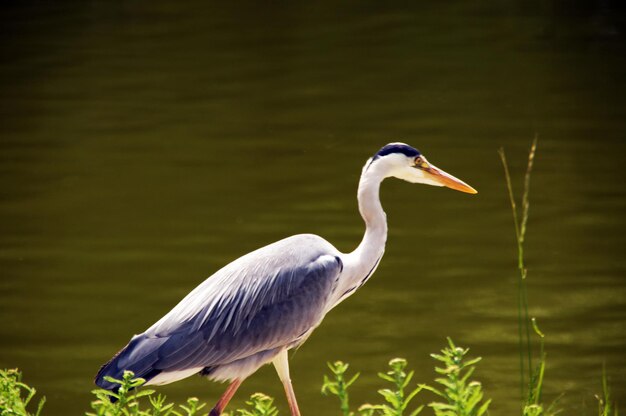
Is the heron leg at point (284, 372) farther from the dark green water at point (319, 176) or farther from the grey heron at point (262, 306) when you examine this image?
the dark green water at point (319, 176)

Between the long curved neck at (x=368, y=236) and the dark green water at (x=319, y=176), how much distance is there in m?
1.27

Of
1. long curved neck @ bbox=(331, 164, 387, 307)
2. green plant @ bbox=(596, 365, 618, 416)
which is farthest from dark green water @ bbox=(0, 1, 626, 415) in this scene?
long curved neck @ bbox=(331, 164, 387, 307)

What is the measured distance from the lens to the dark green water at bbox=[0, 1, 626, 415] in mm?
7379

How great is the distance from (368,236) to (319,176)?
4.64 meters

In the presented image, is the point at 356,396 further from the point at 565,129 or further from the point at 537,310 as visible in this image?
the point at 565,129

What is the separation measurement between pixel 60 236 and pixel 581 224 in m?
3.76

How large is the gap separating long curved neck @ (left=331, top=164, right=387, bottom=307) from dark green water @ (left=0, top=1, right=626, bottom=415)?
1269mm

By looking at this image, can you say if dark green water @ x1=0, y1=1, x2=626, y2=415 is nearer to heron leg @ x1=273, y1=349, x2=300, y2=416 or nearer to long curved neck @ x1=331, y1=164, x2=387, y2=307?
heron leg @ x1=273, y1=349, x2=300, y2=416

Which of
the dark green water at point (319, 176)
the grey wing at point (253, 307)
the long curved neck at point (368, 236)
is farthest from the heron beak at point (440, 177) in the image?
the dark green water at point (319, 176)

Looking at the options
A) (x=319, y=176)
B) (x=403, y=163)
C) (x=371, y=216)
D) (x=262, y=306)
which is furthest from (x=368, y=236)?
(x=319, y=176)

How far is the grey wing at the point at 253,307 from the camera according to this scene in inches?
203

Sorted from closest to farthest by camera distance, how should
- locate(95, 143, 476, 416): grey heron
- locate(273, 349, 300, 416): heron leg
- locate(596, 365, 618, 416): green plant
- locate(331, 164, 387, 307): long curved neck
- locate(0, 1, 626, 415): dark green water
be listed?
locate(596, 365, 618, 416): green plant, locate(95, 143, 476, 416): grey heron, locate(273, 349, 300, 416): heron leg, locate(331, 164, 387, 307): long curved neck, locate(0, 1, 626, 415): dark green water

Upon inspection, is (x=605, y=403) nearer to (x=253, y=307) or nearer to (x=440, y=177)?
(x=440, y=177)

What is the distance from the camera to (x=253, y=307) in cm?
529
